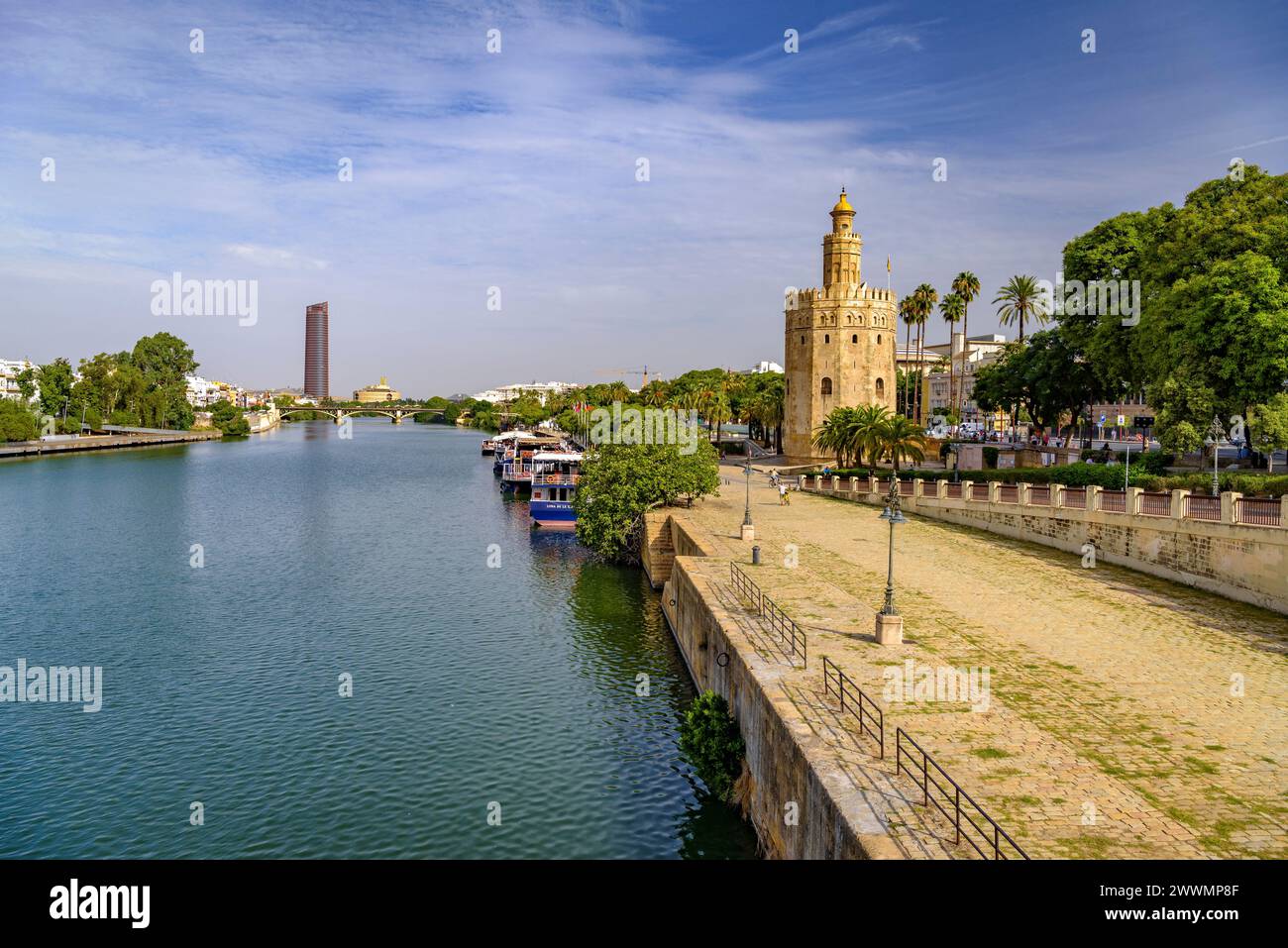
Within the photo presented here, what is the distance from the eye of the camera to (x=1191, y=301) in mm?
37750

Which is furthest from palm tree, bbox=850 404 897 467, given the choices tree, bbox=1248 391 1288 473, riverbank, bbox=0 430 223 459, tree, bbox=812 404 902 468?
riverbank, bbox=0 430 223 459

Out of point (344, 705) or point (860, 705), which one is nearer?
point (860, 705)

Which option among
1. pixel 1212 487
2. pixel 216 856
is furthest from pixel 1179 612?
pixel 216 856

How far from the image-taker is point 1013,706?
17.1 m

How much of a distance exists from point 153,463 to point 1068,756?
114605 mm

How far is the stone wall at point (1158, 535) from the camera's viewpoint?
2556 cm

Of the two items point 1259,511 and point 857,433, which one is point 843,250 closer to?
point 857,433

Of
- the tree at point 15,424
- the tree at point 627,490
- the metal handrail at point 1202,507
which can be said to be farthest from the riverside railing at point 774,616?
the tree at point 15,424

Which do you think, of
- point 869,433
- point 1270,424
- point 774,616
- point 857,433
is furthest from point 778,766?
point 857,433

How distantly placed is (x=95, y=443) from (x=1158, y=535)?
446ft

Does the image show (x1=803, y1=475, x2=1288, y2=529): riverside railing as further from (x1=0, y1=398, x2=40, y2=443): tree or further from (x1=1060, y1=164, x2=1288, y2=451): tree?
(x1=0, y1=398, x2=40, y2=443): tree

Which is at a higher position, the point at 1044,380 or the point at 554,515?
the point at 1044,380

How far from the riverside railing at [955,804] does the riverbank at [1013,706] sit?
0.10m

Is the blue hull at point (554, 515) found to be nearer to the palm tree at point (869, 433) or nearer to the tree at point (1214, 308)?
the palm tree at point (869, 433)
